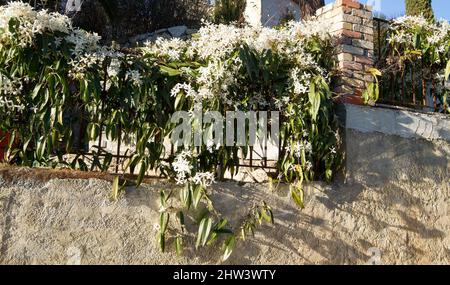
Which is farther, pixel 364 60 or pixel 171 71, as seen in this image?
pixel 364 60

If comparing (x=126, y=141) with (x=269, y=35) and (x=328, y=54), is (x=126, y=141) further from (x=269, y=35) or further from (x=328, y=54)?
(x=328, y=54)

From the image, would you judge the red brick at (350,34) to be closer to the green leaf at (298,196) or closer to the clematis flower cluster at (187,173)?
the green leaf at (298,196)

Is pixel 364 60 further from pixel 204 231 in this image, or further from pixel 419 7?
pixel 419 7

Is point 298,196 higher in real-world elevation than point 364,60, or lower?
lower

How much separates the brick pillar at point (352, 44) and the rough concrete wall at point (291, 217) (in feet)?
1.29

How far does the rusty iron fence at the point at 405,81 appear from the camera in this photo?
4.35 metres

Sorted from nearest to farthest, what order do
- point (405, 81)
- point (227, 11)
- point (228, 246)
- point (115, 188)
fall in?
point (115, 188), point (228, 246), point (405, 81), point (227, 11)

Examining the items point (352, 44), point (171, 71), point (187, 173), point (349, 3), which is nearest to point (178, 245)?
point (187, 173)

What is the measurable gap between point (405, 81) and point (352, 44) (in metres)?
0.87

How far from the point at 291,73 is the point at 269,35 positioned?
33cm

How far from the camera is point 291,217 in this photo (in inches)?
134

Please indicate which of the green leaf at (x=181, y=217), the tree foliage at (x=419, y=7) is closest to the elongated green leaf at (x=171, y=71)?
the green leaf at (x=181, y=217)
